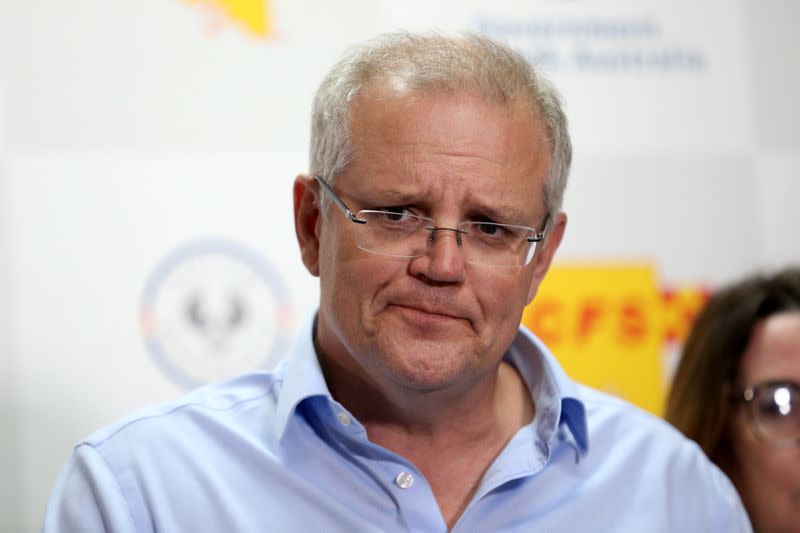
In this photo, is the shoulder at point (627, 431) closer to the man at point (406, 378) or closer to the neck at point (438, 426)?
the man at point (406, 378)

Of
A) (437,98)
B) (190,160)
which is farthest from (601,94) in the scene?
(437,98)

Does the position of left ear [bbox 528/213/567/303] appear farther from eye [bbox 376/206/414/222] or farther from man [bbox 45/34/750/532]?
eye [bbox 376/206/414/222]

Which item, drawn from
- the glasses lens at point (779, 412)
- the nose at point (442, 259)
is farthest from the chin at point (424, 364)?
the glasses lens at point (779, 412)

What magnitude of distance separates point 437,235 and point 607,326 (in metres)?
1.32

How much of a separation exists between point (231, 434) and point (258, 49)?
1185 millimetres

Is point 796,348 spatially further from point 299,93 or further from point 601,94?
point 299,93

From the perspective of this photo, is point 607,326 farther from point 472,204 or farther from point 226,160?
Answer: point 472,204

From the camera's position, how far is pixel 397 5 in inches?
104

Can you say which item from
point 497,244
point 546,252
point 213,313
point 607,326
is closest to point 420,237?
point 497,244

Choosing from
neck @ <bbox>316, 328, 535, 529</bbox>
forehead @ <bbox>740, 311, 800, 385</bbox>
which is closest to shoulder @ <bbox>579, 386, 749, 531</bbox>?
neck @ <bbox>316, 328, 535, 529</bbox>

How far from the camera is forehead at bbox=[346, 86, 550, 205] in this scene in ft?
5.09

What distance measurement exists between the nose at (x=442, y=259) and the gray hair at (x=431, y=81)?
208 mm

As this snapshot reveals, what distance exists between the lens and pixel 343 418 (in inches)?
65.3

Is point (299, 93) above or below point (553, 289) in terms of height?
above
